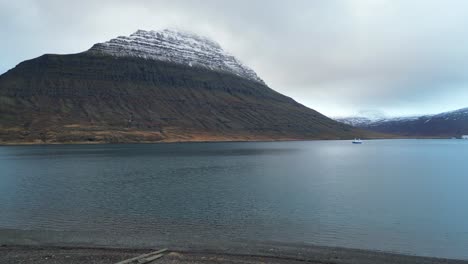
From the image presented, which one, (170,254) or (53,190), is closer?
(170,254)

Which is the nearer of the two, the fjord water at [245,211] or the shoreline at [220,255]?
the shoreline at [220,255]

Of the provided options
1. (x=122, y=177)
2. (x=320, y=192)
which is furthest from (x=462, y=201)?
(x=122, y=177)

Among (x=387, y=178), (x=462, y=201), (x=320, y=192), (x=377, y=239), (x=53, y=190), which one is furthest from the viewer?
(x=387, y=178)

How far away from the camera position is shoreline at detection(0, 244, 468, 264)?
28.1 meters

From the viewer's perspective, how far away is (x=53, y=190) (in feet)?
220

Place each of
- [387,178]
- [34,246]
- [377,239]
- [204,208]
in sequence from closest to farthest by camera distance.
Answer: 1. [34,246]
2. [377,239]
3. [204,208]
4. [387,178]

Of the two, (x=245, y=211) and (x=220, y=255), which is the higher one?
(x=245, y=211)

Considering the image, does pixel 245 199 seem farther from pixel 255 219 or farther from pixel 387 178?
pixel 387 178

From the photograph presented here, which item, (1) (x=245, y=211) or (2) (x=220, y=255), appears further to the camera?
(1) (x=245, y=211)

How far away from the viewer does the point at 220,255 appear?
30.0 m

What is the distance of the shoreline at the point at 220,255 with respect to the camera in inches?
1107

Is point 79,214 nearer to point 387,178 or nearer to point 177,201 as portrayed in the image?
point 177,201

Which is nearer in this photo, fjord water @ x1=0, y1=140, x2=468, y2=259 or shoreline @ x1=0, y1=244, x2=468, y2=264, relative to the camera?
shoreline @ x1=0, y1=244, x2=468, y2=264

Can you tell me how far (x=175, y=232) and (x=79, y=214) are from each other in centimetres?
1599
